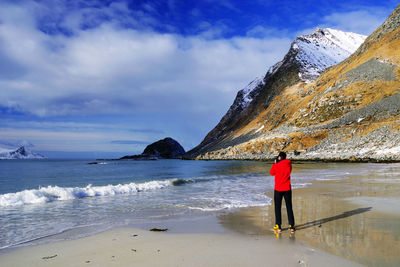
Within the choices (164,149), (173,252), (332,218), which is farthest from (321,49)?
(173,252)

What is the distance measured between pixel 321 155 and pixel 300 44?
98.5 meters

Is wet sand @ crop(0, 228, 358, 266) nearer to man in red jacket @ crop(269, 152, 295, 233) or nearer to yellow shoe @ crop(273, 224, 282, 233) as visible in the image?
yellow shoe @ crop(273, 224, 282, 233)

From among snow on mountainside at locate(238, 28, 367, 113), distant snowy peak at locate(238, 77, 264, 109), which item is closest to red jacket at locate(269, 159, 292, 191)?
snow on mountainside at locate(238, 28, 367, 113)

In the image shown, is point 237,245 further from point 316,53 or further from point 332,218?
point 316,53

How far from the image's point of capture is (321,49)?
148 meters

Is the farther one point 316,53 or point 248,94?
point 248,94

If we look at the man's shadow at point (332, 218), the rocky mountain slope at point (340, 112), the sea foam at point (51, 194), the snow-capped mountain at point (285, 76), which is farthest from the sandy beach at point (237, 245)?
the snow-capped mountain at point (285, 76)

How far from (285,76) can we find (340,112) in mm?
59619

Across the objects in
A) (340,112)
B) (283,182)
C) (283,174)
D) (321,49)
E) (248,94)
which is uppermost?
(321,49)

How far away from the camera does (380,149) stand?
48.3 m

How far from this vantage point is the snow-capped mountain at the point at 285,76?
123m

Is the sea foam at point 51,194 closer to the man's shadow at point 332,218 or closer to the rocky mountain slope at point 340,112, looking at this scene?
the man's shadow at point 332,218

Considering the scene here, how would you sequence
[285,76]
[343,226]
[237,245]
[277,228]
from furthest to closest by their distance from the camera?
[285,76] → [343,226] → [277,228] → [237,245]

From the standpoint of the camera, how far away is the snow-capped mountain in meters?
123
